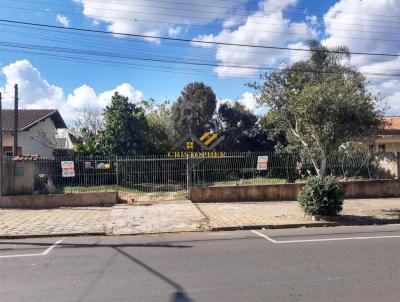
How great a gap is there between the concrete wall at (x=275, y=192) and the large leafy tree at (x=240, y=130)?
1405 centimetres

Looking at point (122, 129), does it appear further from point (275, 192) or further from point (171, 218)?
point (171, 218)

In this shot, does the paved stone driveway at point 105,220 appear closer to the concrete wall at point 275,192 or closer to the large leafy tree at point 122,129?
the concrete wall at point 275,192

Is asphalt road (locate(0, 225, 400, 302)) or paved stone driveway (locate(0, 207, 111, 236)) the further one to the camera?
paved stone driveway (locate(0, 207, 111, 236))

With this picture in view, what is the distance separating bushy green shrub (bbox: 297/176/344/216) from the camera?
12758mm

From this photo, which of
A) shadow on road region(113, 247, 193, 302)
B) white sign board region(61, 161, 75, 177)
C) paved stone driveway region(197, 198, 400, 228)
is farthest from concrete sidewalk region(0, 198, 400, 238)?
shadow on road region(113, 247, 193, 302)

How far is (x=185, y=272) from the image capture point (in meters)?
6.91

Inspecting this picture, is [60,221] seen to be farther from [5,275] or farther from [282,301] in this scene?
[282,301]

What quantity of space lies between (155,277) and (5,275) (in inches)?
94.2

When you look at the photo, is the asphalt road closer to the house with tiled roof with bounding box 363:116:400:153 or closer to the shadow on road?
the shadow on road

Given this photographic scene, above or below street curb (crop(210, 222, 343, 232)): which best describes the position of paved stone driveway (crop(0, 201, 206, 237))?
above

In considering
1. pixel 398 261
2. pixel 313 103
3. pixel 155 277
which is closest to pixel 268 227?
pixel 313 103

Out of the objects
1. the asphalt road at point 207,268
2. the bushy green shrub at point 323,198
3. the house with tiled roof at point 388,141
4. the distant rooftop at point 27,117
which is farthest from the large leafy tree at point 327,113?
the distant rooftop at point 27,117

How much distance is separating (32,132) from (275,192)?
20.6 m

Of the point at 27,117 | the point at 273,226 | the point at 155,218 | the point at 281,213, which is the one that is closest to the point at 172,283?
the point at 273,226
